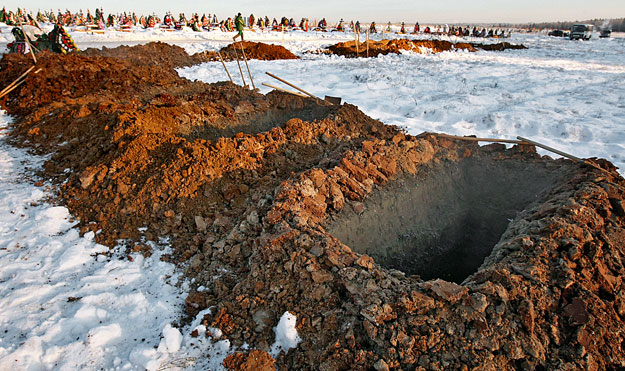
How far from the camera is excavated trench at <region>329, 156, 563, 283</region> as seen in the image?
3756 mm

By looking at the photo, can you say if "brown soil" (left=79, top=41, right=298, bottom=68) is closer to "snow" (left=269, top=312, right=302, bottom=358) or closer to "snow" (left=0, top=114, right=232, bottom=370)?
"snow" (left=0, top=114, right=232, bottom=370)

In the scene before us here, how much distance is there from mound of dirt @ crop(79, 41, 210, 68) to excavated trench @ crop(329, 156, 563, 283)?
12.4 m

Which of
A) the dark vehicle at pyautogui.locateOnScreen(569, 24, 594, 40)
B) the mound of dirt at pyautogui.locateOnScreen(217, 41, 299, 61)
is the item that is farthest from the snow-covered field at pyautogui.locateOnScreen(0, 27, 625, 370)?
the dark vehicle at pyautogui.locateOnScreen(569, 24, 594, 40)

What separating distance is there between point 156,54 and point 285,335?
1585 centimetres

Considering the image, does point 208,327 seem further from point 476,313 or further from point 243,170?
point 243,170

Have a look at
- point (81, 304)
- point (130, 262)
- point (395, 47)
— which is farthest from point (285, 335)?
point (395, 47)

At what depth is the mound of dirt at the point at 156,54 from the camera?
44.0 feet

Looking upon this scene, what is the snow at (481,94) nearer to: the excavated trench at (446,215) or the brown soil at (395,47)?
the excavated trench at (446,215)

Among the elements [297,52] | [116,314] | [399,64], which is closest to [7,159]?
[116,314]

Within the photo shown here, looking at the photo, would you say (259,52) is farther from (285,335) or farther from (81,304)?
(285,335)

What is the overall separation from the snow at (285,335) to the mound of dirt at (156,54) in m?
13.4

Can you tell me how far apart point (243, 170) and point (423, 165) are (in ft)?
8.08

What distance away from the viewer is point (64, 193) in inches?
170

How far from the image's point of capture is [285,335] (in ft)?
7.58
